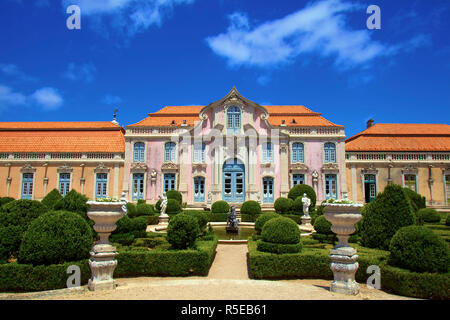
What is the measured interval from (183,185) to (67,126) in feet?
44.8

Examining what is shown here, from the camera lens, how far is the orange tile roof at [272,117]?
2747cm

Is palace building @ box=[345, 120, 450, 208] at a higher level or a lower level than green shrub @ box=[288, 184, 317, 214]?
higher

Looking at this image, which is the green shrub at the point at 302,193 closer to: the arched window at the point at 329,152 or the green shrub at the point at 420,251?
the arched window at the point at 329,152

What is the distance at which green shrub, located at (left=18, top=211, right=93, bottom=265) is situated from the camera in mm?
6590

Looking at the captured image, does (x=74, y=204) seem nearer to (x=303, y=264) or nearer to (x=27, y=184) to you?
(x=303, y=264)

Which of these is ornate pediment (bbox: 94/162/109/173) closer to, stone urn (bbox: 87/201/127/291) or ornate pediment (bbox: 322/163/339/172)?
ornate pediment (bbox: 322/163/339/172)

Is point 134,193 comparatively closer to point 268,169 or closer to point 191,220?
point 268,169

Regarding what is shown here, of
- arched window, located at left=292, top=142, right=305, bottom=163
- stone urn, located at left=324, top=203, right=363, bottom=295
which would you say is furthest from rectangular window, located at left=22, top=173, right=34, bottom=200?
stone urn, located at left=324, top=203, right=363, bottom=295

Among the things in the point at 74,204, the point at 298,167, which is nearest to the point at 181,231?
the point at 74,204

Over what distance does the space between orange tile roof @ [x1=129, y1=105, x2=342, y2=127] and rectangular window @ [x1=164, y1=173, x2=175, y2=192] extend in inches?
185

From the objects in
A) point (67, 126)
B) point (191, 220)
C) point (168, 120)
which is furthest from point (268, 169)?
point (67, 126)

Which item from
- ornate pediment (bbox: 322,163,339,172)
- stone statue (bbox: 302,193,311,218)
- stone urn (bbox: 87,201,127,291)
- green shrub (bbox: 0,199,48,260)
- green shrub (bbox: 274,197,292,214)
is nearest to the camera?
stone urn (bbox: 87,201,127,291)

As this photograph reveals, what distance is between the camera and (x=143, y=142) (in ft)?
88.4

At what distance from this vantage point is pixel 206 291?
621cm
